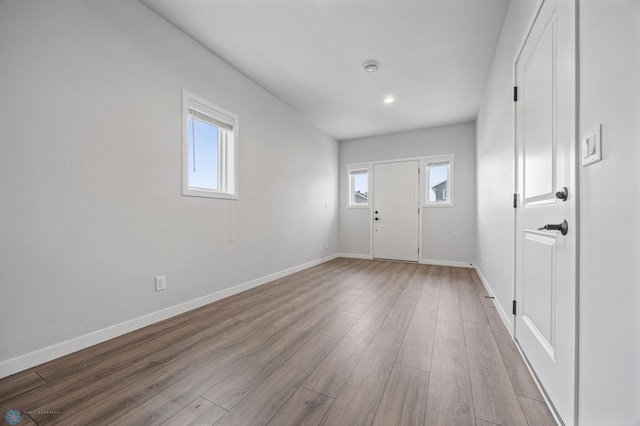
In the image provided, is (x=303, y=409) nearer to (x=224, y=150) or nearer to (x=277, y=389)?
(x=277, y=389)

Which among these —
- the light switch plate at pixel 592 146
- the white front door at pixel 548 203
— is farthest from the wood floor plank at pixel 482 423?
the light switch plate at pixel 592 146

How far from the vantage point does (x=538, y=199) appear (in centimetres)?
146

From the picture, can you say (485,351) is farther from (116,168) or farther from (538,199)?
(116,168)

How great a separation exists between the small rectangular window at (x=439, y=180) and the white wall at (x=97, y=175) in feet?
12.5

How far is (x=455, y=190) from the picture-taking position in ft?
16.0

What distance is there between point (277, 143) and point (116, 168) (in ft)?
7.29

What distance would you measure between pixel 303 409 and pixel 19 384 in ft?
5.27

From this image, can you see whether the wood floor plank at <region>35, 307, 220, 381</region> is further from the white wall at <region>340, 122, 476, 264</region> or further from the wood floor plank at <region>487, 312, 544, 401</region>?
the white wall at <region>340, 122, 476, 264</region>

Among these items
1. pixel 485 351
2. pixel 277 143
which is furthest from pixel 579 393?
pixel 277 143

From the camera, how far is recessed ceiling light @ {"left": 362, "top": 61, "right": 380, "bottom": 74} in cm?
292

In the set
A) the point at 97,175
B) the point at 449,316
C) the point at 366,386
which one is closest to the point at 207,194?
the point at 97,175

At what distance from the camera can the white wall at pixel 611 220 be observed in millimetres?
703

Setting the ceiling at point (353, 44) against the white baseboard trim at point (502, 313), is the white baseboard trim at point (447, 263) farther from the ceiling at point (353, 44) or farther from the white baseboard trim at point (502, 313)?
the ceiling at point (353, 44)

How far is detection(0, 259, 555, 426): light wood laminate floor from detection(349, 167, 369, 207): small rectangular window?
341cm
